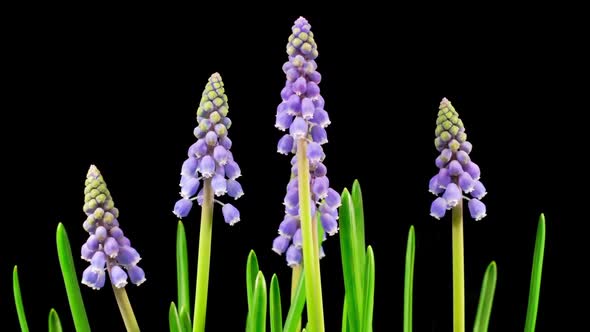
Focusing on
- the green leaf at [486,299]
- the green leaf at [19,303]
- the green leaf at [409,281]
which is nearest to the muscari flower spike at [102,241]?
the green leaf at [19,303]

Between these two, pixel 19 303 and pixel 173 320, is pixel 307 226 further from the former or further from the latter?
pixel 19 303

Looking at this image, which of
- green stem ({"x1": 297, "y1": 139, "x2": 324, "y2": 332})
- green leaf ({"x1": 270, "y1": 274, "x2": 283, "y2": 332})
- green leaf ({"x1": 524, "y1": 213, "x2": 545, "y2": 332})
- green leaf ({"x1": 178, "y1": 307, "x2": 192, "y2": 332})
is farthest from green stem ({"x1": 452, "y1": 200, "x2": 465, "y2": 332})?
green leaf ({"x1": 178, "y1": 307, "x2": 192, "y2": 332})

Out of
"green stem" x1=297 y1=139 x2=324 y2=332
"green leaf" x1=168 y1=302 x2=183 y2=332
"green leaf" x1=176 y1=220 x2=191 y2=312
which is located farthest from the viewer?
"green leaf" x1=176 y1=220 x2=191 y2=312

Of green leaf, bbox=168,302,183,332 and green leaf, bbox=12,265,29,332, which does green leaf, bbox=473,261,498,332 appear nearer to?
green leaf, bbox=168,302,183,332

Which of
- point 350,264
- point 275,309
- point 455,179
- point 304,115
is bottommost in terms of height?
point 275,309

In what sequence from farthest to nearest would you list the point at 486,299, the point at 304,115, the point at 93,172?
the point at 486,299 < the point at 93,172 < the point at 304,115

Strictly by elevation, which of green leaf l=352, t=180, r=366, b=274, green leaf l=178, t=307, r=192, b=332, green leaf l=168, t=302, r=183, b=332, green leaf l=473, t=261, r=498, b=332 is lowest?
green leaf l=168, t=302, r=183, b=332

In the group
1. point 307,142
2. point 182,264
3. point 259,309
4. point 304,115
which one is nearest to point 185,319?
point 182,264
